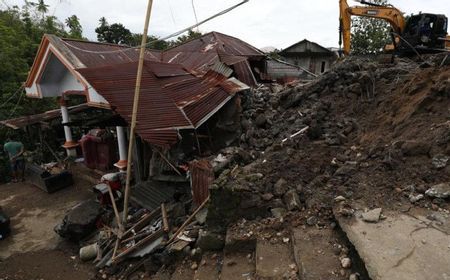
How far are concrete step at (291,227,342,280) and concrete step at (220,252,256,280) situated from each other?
69 cm

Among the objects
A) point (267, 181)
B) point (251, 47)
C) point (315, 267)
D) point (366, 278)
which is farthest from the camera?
point (251, 47)

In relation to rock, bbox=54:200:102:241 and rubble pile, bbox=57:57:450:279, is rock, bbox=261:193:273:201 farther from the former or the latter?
rock, bbox=54:200:102:241

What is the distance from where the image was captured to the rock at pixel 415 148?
4301mm

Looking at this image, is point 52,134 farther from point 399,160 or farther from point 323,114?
point 399,160

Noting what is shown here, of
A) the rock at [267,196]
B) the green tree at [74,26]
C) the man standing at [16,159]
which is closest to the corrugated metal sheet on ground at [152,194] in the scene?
the rock at [267,196]

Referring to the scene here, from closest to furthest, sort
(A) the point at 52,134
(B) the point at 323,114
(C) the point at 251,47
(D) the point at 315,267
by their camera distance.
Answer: (D) the point at 315,267 → (B) the point at 323,114 → (A) the point at 52,134 → (C) the point at 251,47

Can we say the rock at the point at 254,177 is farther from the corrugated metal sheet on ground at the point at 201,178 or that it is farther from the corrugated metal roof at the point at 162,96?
the corrugated metal roof at the point at 162,96

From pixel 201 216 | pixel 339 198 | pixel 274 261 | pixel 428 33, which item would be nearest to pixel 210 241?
pixel 201 216

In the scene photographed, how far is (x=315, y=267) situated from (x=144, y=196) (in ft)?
17.1

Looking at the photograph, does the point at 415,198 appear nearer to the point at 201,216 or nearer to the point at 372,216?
the point at 372,216

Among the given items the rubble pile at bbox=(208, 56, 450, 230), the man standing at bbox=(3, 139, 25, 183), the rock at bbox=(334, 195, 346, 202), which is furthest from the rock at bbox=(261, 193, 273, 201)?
the man standing at bbox=(3, 139, 25, 183)

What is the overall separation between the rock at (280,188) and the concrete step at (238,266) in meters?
1.02

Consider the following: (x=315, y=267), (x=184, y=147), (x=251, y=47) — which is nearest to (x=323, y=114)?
(x=184, y=147)

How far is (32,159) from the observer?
11836 millimetres
